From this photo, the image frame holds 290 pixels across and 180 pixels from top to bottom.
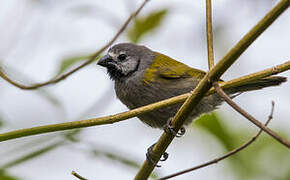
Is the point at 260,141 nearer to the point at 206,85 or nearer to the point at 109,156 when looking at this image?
the point at 109,156

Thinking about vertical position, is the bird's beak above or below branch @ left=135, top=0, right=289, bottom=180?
below

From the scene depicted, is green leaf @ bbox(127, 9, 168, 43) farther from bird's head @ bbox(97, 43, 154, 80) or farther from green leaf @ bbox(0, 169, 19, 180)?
green leaf @ bbox(0, 169, 19, 180)

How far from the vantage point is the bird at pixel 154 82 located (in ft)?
14.1

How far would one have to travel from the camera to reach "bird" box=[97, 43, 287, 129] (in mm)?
4289

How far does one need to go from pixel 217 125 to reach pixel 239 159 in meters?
0.31

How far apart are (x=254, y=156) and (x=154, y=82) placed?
1199 millimetres

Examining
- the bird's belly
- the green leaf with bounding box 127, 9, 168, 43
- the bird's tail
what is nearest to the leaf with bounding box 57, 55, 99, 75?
the green leaf with bounding box 127, 9, 168, 43

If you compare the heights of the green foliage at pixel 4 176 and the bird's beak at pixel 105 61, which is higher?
the bird's beak at pixel 105 61

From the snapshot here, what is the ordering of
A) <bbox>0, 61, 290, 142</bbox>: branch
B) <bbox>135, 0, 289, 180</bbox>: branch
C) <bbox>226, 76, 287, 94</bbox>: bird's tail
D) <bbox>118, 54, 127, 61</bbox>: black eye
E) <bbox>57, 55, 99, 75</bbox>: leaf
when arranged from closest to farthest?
<bbox>135, 0, 289, 180</bbox>: branch < <bbox>0, 61, 290, 142</bbox>: branch < <bbox>57, 55, 99, 75</bbox>: leaf < <bbox>226, 76, 287, 94</bbox>: bird's tail < <bbox>118, 54, 127, 61</bbox>: black eye

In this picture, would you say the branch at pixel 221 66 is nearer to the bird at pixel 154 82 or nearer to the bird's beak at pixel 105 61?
the bird at pixel 154 82

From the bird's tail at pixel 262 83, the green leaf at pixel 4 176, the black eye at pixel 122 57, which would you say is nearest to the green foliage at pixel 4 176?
the green leaf at pixel 4 176

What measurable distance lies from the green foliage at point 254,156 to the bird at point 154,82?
1.49 feet

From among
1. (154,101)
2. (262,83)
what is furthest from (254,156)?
(154,101)

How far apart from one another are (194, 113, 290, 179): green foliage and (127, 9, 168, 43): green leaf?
852 millimetres
